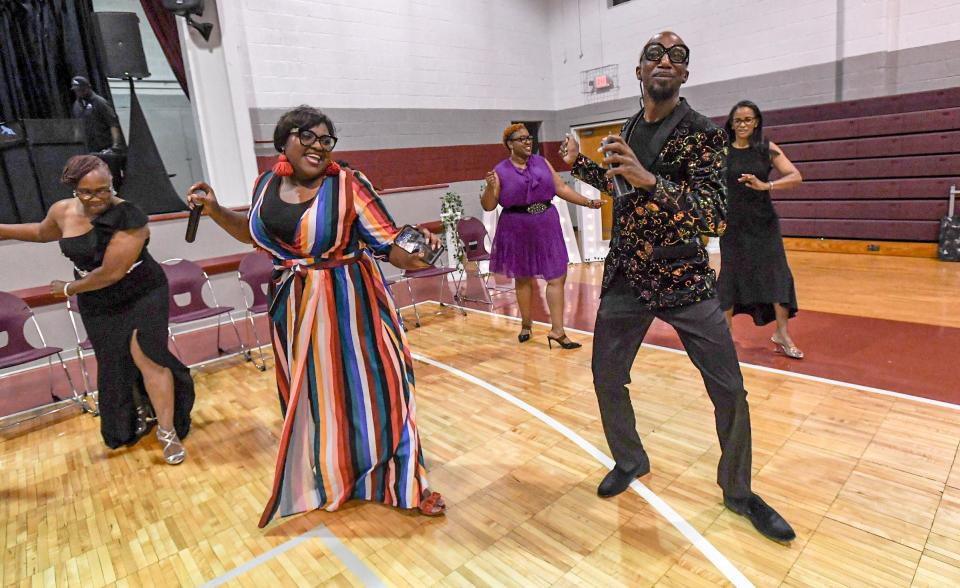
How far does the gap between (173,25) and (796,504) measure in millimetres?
7733

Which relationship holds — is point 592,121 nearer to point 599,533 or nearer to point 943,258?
point 943,258


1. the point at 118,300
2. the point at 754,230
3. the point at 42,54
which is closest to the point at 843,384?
the point at 754,230

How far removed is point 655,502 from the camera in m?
2.30

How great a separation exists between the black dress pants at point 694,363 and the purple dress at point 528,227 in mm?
2099

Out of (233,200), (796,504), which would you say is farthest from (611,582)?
(233,200)

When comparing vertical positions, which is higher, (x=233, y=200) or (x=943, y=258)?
(x=233, y=200)

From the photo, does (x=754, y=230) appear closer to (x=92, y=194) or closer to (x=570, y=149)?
(x=570, y=149)

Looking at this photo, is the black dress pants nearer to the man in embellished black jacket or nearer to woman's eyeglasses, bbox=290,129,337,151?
the man in embellished black jacket

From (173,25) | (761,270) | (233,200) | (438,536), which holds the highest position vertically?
(173,25)

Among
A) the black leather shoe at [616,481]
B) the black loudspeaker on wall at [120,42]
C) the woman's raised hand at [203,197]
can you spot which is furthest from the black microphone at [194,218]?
the black loudspeaker on wall at [120,42]

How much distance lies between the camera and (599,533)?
2.14m

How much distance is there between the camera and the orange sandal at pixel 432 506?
2.32 metres

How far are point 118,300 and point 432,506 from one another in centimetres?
205

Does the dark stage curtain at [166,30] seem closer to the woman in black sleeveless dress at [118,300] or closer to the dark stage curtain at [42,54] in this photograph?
the dark stage curtain at [42,54]
